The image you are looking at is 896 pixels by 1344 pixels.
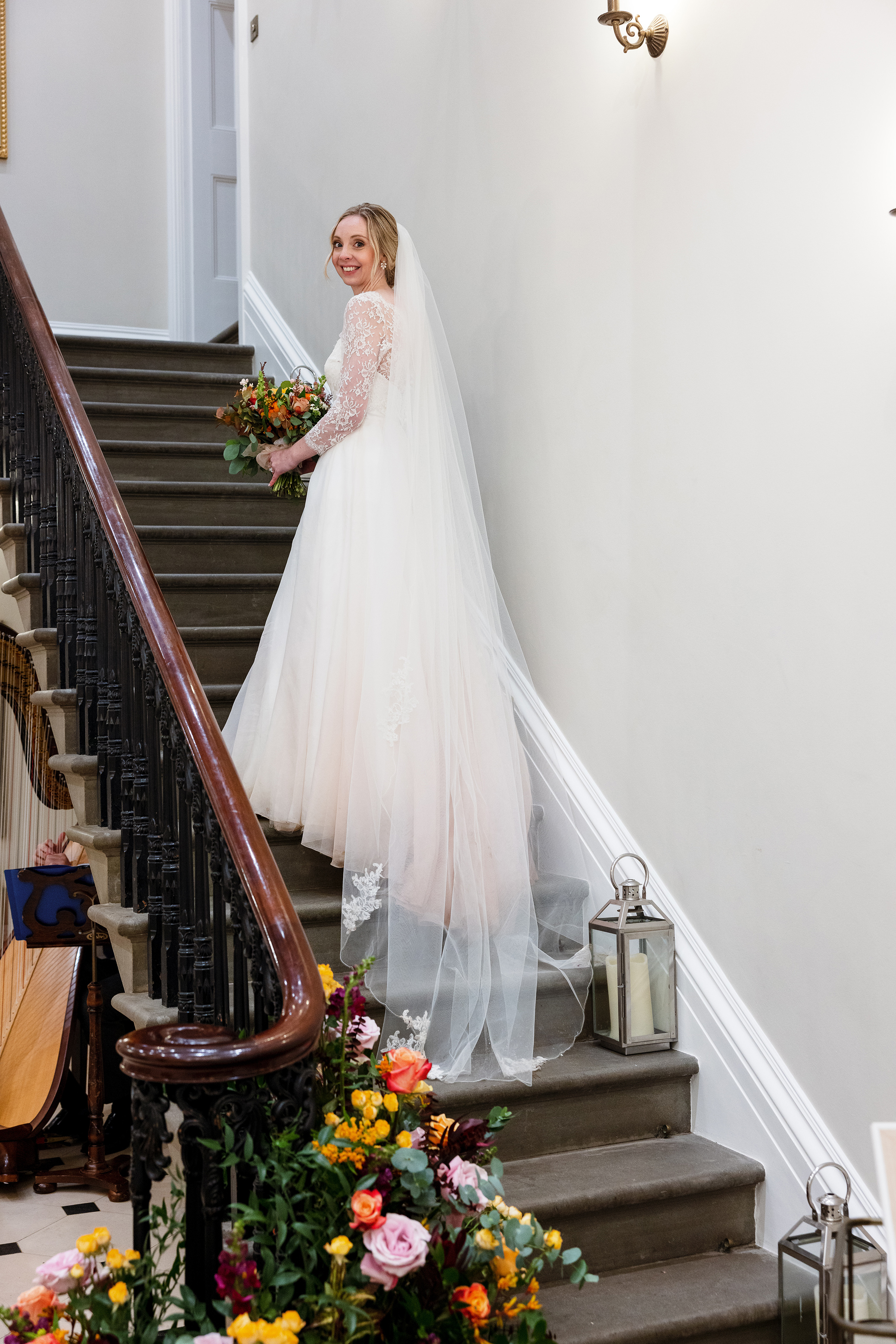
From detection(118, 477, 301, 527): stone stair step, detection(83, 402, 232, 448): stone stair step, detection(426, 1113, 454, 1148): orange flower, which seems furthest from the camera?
detection(83, 402, 232, 448): stone stair step

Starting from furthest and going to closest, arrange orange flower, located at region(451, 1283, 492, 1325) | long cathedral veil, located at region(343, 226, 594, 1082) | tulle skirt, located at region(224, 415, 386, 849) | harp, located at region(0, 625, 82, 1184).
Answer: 1. harp, located at region(0, 625, 82, 1184)
2. tulle skirt, located at region(224, 415, 386, 849)
3. long cathedral veil, located at region(343, 226, 594, 1082)
4. orange flower, located at region(451, 1283, 492, 1325)

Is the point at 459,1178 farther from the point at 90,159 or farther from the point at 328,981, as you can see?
the point at 90,159

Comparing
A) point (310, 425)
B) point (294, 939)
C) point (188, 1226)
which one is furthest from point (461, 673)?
point (188, 1226)

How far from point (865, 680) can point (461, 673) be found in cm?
109

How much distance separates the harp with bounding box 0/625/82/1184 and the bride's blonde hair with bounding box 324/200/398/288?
1588 millimetres

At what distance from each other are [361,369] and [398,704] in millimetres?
1029

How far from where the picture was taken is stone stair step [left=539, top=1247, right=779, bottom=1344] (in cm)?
234

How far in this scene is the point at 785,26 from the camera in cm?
267

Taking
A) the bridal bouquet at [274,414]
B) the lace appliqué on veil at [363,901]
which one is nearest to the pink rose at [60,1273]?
the lace appliqué on veil at [363,901]

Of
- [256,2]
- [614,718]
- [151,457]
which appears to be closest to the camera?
[614,718]

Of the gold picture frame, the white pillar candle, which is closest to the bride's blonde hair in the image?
the white pillar candle

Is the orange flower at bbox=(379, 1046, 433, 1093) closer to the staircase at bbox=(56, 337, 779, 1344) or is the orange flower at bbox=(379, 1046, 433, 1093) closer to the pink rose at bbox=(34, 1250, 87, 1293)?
the pink rose at bbox=(34, 1250, 87, 1293)

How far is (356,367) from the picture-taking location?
3.48 metres

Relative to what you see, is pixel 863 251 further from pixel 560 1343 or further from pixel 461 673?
pixel 560 1343
